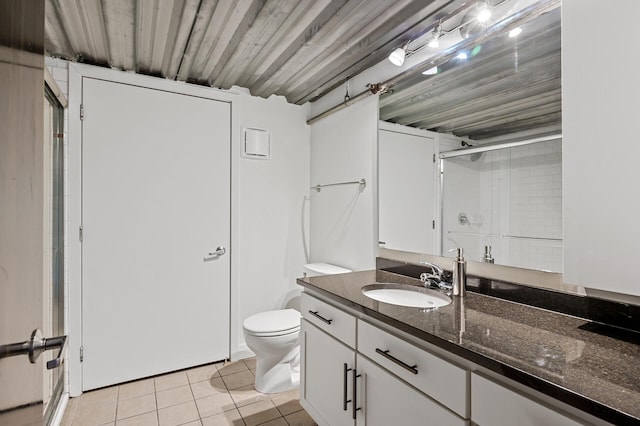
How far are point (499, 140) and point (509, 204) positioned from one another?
300mm

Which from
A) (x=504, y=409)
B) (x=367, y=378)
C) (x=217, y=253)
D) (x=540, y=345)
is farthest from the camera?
(x=217, y=253)

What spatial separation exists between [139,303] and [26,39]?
84.4 inches

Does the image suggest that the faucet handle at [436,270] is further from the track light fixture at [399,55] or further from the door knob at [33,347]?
the door knob at [33,347]

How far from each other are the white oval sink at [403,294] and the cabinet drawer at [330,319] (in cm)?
17

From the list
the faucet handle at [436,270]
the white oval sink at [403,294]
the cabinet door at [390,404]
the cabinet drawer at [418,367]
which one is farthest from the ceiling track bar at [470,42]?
the cabinet door at [390,404]

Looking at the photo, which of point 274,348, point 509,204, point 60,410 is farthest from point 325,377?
point 60,410

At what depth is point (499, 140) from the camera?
1.46 metres

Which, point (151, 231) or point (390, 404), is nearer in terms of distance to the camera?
point (390, 404)

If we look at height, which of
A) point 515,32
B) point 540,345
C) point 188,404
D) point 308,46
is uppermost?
point 308,46

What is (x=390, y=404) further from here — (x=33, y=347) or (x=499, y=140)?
(x=499, y=140)

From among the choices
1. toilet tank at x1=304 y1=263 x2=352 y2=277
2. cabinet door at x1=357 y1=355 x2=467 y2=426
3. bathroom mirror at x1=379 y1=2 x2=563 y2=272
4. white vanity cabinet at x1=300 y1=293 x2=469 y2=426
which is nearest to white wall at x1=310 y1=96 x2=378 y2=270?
toilet tank at x1=304 y1=263 x2=352 y2=277

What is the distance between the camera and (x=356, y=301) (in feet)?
4.47

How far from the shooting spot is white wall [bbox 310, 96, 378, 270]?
87.2 inches

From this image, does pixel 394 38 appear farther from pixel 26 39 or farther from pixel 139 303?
pixel 139 303
